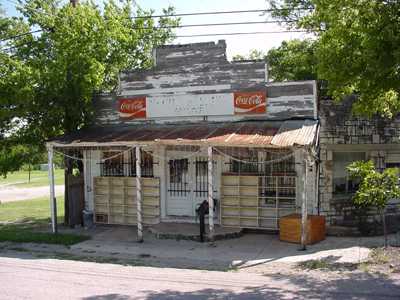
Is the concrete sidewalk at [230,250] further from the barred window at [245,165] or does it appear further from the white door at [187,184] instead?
the barred window at [245,165]

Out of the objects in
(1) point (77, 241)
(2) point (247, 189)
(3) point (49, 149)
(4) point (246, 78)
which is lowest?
(1) point (77, 241)

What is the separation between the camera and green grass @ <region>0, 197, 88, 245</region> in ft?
45.9

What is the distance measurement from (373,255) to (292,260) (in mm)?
1872

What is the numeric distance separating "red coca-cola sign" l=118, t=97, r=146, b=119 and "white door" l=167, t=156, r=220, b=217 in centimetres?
186

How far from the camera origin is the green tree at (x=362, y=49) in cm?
970

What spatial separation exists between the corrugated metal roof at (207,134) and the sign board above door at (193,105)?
0.37 meters

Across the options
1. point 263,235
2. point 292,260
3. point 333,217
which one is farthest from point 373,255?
point 263,235

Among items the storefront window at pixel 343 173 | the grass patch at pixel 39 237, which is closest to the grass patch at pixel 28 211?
the grass patch at pixel 39 237

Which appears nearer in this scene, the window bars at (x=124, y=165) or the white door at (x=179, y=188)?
the white door at (x=179, y=188)

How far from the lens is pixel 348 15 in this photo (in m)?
10.5

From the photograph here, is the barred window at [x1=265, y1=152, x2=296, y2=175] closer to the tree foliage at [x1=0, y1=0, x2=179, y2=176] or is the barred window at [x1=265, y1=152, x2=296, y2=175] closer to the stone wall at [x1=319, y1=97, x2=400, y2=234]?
the stone wall at [x1=319, y1=97, x2=400, y2=234]

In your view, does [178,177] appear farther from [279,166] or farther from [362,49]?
[362,49]

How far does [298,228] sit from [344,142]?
3046 millimetres

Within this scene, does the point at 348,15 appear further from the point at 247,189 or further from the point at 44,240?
the point at 44,240
